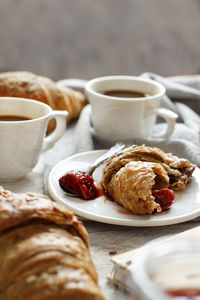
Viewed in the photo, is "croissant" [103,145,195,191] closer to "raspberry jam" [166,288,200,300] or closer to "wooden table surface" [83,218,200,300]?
"wooden table surface" [83,218,200,300]

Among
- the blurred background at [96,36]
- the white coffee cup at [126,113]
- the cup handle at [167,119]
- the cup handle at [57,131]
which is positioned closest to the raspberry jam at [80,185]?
the cup handle at [57,131]

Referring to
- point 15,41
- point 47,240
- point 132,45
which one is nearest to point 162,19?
point 132,45

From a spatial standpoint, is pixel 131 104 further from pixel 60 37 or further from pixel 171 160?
→ pixel 60 37

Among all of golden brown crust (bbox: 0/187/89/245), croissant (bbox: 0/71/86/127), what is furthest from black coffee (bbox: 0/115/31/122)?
golden brown crust (bbox: 0/187/89/245)

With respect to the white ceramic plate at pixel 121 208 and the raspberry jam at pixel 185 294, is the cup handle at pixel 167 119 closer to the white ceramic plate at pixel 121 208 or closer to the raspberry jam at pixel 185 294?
the white ceramic plate at pixel 121 208

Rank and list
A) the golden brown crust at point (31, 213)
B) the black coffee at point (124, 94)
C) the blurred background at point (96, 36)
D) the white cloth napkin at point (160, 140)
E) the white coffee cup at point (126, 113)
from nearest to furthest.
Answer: the golden brown crust at point (31, 213)
the white cloth napkin at point (160, 140)
the white coffee cup at point (126, 113)
the black coffee at point (124, 94)
the blurred background at point (96, 36)

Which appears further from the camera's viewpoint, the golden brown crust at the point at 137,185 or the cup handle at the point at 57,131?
the cup handle at the point at 57,131
